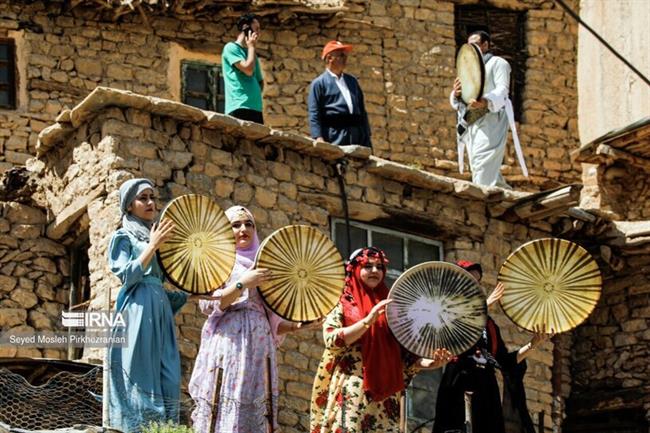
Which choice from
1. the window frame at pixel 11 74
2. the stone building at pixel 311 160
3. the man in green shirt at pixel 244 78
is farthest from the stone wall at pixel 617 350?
the window frame at pixel 11 74

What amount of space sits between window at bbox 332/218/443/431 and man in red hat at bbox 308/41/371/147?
0.88 metres

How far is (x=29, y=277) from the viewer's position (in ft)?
61.2

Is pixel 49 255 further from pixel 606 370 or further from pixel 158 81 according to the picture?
pixel 606 370

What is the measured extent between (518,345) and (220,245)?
178 inches

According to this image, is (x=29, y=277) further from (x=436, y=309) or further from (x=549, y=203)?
(x=549, y=203)

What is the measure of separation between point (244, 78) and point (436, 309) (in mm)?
4098

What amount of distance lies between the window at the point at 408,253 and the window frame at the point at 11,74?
13.0 ft

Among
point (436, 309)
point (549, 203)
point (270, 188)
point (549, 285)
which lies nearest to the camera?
point (436, 309)

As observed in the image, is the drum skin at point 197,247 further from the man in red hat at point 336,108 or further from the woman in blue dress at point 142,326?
the man in red hat at point 336,108

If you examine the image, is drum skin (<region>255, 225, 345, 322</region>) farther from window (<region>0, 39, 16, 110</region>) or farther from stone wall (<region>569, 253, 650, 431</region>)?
window (<region>0, 39, 16, 110</region>)

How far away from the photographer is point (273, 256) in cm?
1561

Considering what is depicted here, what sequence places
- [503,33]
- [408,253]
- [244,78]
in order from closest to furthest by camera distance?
[408,253], [244,78], [503,33]

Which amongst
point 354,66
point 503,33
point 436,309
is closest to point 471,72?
point 354,66

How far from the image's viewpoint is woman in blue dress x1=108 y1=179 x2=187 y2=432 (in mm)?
14922
